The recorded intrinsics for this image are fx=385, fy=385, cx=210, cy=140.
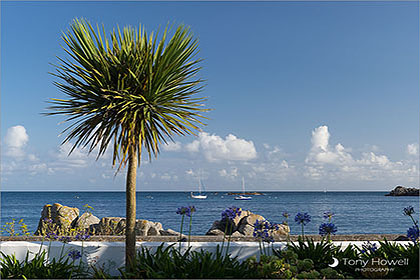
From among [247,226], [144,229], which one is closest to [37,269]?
[144,229]

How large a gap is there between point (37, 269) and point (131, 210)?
124 centimetres

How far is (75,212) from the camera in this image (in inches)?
496

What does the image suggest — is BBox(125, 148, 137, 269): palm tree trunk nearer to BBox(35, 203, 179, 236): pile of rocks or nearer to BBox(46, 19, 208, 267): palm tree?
BBox(46, 19, 208, 267): palm tree

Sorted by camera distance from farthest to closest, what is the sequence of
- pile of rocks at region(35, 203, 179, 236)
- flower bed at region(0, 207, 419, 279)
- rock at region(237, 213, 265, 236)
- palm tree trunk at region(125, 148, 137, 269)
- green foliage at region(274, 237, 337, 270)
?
rock at region(237, 213, 265, 236), pile of rocks at region(35, 203, 179, 236), palm tree trunk at region(125, 148, 137, 269), green foliage at region(274, 237, 337, 270), flower bed at region(0, 207, 419, 279)

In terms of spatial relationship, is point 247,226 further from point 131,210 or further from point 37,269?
point 37,269

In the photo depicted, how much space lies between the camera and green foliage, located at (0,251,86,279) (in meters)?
4.36

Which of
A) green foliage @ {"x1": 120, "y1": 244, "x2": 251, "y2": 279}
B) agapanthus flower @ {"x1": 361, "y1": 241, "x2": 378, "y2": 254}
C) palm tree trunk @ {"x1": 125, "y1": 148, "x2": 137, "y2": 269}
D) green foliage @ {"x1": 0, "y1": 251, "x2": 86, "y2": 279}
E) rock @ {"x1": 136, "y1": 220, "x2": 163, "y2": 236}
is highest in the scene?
palm tree trunk @ {"x1": 125, "y1": 148, "x2": 137, "y2": 269}

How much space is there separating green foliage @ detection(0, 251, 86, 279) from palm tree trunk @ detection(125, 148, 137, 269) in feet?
2.02

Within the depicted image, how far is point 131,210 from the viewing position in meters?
4.69

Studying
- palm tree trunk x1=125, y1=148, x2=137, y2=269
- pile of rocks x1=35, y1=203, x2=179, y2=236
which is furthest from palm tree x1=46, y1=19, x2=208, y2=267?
pile of rocks x1=35, y1=203, x2=179, y2=236

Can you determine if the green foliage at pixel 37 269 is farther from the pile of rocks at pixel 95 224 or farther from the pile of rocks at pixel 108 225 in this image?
the pile of rocks at pixel 108 225

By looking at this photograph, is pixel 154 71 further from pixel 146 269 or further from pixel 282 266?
pixel 282 266

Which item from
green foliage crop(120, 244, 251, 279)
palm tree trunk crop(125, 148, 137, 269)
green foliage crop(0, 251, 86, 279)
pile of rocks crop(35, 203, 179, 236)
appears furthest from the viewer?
pile of rocks crop(35, 203, 179, 236)

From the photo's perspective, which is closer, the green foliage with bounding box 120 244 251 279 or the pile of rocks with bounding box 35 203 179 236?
the green foliage with bounding box 120 244 251 279
